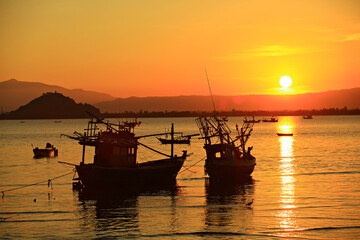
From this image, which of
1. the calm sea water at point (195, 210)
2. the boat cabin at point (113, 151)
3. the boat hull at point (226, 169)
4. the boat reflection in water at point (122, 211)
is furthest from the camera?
the boat hull at point (226, 169)

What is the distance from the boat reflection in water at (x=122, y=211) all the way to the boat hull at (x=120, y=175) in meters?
0.90

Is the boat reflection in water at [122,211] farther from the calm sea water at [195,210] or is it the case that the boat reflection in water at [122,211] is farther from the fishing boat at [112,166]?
the fishing boat at [112,166]

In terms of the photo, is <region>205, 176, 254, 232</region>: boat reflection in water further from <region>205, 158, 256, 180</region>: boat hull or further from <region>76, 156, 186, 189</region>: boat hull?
<region>76, 156, 186, 189</region>: boat hull

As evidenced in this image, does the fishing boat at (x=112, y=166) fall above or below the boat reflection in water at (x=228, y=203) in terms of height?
above

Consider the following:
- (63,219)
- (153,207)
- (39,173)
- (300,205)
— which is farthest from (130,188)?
(39,173)

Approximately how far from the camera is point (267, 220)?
36.6 metres

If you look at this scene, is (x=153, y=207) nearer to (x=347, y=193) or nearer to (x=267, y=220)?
(x=267, y=220)

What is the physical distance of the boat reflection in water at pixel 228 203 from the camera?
35969 mm

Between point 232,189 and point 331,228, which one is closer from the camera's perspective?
point 331,228

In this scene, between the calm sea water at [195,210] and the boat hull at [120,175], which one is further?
the boat hull at [120,175]

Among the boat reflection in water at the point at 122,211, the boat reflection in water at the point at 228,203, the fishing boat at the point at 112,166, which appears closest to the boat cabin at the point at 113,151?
the fishing boat at the point at 112,166

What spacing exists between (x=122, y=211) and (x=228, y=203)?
29.9ft

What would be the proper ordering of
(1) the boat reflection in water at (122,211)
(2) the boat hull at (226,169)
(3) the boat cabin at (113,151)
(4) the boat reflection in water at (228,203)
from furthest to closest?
(2) the boat hull at (226,169), (3) the boat cabin at (113,151), (4) the boat reflection in water at (228,203), (1) the boat reflection in water at (122,211)

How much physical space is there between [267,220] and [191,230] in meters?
5.99
